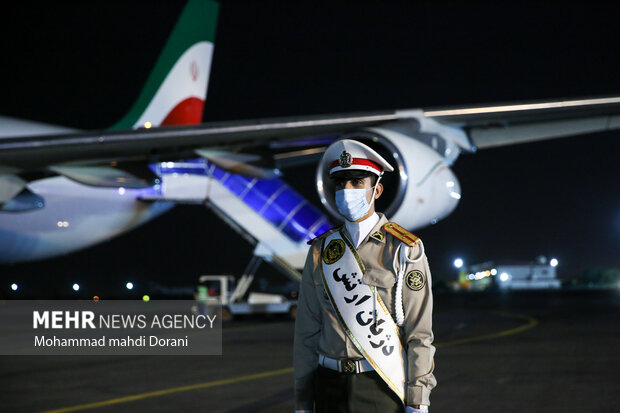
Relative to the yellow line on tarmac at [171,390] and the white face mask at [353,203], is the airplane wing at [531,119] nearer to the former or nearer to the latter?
the yellow line on tarmac at [171,390]

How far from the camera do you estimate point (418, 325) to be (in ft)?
9.43

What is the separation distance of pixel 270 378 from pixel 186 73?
10.2m

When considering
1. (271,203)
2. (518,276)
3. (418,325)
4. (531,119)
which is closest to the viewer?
(418,325)

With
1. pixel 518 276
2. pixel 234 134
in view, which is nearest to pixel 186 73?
pixel 234 134

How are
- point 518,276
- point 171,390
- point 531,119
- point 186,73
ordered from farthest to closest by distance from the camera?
point 518,276 → point 186,73 → point 531,119 → point 171,390

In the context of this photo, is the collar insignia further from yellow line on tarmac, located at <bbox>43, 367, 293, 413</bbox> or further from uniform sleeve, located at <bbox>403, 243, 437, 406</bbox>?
yellow line on tarmac, located at <bbox>43, 367, 293, 413</bbox>

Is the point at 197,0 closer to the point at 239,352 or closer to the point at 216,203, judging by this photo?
the point at 216,203

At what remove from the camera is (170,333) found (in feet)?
47.2

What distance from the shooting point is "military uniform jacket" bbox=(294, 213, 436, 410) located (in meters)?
2.83

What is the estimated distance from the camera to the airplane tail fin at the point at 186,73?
1652 cm

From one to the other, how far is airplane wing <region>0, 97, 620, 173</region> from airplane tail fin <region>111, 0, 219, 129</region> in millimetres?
6441

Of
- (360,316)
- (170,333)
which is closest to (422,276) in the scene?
(360,316)
